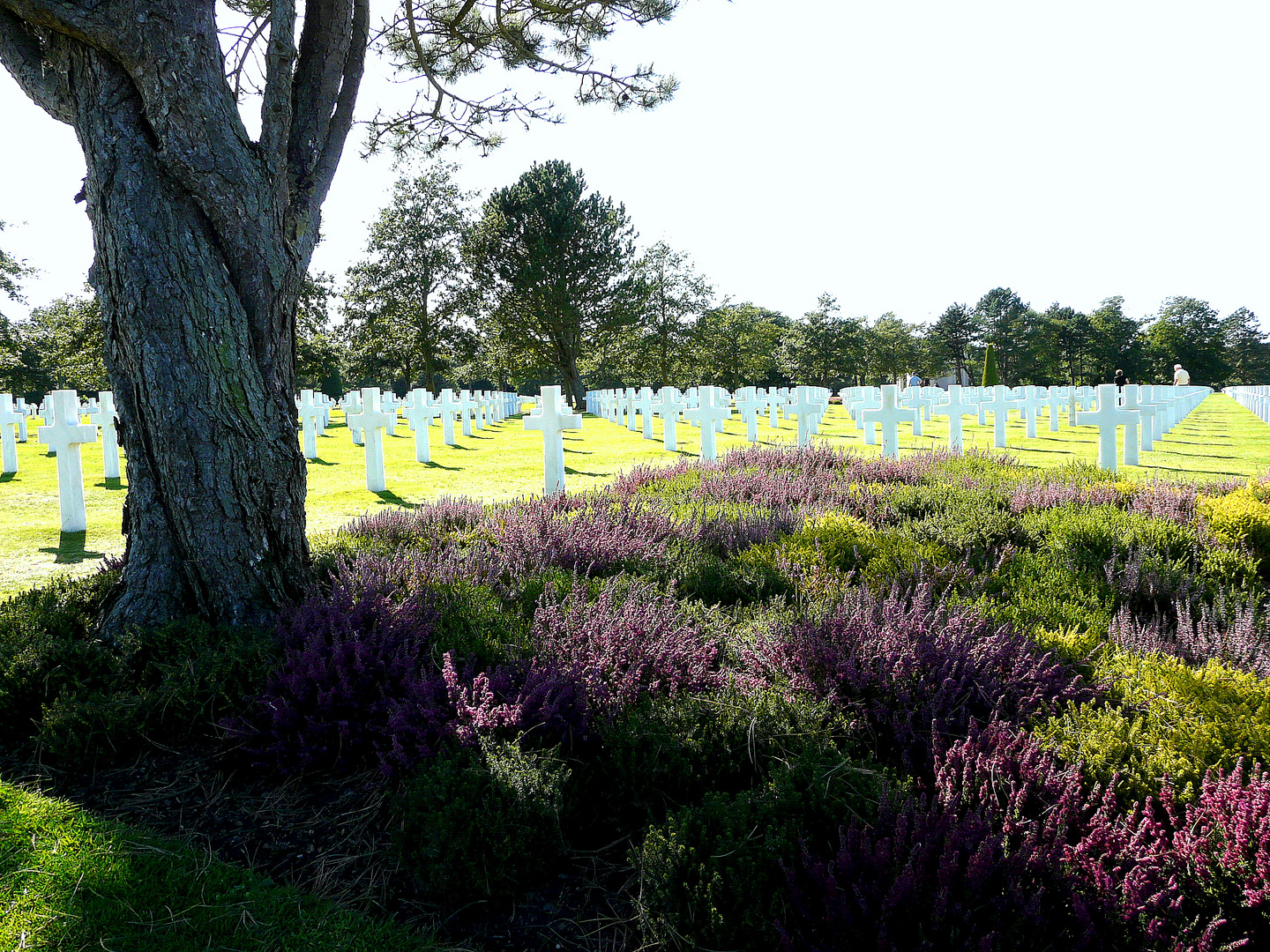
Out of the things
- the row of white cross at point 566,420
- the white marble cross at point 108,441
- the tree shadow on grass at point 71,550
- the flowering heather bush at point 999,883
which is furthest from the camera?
the white marble cross at point 108,441

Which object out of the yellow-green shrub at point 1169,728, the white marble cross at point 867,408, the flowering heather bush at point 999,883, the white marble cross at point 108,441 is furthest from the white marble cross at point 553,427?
the white marble cross at point 867,408

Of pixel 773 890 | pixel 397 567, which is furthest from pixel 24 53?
pixel 773 890

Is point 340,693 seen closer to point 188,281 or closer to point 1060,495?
point 188,281

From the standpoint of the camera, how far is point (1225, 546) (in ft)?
14.9

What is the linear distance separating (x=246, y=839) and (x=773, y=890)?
1675 mm

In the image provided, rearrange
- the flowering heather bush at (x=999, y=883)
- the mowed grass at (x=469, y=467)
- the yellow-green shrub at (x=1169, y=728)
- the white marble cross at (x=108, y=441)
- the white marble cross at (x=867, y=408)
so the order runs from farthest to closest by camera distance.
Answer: the white marble cross at (x=867, y=408) < the white marble cross at (x=108, y=441) < the mowed grass at (x=469, y=467) < the yellow-green shrub at (x=1169, y=728) < the flowering heather bush at (x=999, y=883)

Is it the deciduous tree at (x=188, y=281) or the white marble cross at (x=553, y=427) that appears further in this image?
the white marble cross at (x=553, y=427)

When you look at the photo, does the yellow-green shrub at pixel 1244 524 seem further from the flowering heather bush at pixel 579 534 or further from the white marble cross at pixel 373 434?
the white marble cross at pixel 373 434

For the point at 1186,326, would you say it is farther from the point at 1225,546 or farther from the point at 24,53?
the point at 24,53

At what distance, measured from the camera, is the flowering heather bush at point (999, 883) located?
5.08 feet

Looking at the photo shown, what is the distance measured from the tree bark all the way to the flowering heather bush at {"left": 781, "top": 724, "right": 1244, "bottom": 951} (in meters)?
2.85

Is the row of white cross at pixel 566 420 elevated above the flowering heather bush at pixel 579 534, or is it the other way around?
the row of white cross at pixel 566 420

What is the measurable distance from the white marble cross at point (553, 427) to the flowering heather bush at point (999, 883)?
625 cm

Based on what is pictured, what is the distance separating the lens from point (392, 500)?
8.77 metres
